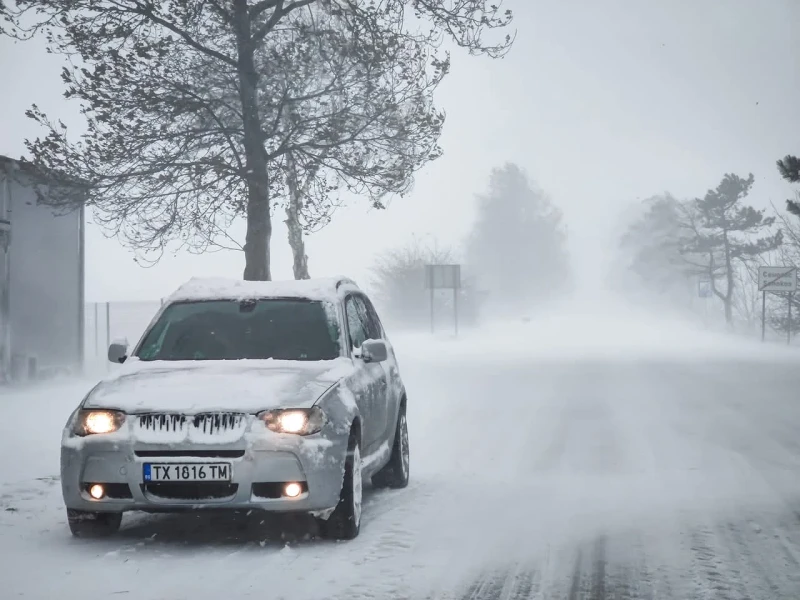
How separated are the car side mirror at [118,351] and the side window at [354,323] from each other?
167 cm

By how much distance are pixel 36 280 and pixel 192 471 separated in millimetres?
17517

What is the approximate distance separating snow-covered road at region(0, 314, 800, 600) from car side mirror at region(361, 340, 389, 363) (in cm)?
116

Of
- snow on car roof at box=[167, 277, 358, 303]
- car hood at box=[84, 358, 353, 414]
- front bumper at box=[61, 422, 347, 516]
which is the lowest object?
front bumper at box=[61, 422, 347, 516]

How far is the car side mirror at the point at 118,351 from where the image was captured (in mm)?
8039

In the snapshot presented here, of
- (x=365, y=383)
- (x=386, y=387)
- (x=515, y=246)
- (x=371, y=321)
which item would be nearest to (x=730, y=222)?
(x=515, y=246)

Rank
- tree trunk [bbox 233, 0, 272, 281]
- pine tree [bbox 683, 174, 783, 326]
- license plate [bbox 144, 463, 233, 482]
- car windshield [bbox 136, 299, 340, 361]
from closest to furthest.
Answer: license plate [bbox 144, 463, 233, 482]
car windshield [bbox 136, 299, 340, 361]
tree trunk [bbox 233, 0, 272, 281]
pine tree [bbox 683, 174, 783, 326]

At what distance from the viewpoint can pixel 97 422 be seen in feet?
22.3

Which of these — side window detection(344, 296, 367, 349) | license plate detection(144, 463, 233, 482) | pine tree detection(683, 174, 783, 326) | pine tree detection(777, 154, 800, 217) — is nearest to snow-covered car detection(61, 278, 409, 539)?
license plate detection(144, 463, 233, 482)

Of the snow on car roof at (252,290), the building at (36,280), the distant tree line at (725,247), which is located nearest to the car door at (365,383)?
the snow on car roof at (252,290)

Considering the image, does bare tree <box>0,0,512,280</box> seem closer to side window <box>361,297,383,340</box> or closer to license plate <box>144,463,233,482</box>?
side window <box>361,297,383,340</box>

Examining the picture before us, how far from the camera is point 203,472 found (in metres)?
6.56

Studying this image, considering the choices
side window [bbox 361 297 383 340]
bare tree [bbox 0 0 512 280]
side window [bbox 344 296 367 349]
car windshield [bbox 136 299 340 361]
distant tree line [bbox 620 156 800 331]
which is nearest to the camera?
car windshield [bbox 136 299 340 361]

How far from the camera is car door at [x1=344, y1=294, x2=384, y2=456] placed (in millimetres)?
7773

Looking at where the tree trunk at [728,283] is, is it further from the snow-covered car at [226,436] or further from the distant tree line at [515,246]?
the snow-covered car at [226,436]
